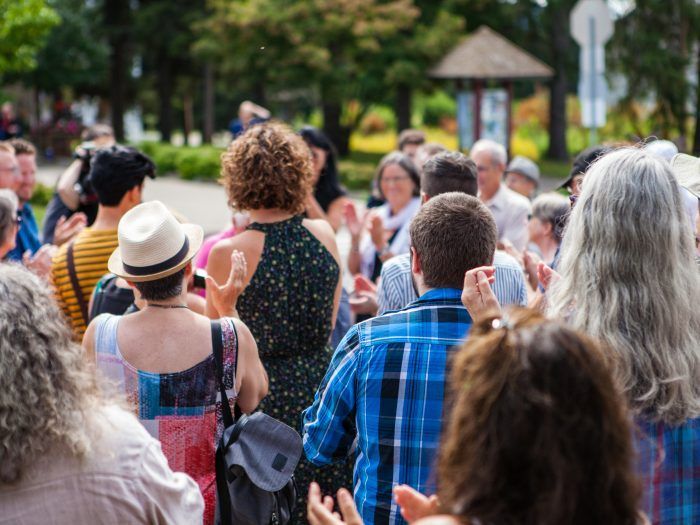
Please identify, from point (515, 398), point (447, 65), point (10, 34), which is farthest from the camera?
point (447, 65)

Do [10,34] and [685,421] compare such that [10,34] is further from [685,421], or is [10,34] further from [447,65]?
[685,421]

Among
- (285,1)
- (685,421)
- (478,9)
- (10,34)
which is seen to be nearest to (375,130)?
(478,9)

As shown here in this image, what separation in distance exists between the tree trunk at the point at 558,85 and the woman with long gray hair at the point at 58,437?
31390mm

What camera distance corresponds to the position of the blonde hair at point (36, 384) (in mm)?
2121

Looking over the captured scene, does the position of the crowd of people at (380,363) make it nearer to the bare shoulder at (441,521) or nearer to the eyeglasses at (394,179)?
the bare shoulder at (441,521)

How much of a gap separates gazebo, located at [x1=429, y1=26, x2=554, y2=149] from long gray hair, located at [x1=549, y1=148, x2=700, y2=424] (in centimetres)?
1627

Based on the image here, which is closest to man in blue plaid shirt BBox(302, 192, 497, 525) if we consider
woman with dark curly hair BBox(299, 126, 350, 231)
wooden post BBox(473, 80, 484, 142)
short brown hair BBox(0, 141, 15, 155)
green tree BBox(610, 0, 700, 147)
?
woman with dark curly hair BBox(299, 126, 350, 231)

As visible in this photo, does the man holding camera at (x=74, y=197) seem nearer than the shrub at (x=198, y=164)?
Yes

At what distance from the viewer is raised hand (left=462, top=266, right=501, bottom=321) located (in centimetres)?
277

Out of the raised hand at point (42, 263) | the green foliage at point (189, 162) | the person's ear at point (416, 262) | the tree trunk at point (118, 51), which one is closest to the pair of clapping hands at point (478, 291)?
the person's ear at point (416, 262)

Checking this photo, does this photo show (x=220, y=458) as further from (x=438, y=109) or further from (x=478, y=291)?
(x=438, y=109)

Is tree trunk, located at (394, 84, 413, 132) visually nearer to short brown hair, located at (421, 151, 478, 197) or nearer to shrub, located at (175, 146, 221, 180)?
shrub, located at (175, 146, 221, 180)

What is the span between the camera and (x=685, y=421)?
7.99 feet

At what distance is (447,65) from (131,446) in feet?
68.2
